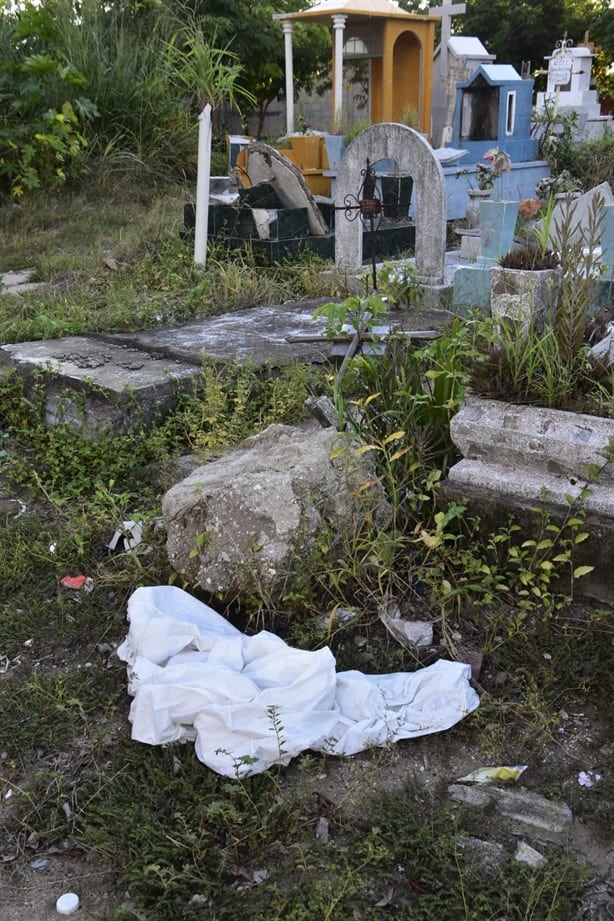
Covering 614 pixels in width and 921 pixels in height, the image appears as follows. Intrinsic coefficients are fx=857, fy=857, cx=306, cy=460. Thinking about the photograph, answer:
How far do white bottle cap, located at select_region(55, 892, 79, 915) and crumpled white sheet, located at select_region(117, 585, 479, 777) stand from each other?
49 cm

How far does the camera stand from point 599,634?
9.57 ft

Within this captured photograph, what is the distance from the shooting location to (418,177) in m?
6.48

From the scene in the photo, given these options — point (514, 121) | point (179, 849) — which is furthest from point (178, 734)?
point (514, 121)

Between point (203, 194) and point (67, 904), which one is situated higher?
point (203, 194)

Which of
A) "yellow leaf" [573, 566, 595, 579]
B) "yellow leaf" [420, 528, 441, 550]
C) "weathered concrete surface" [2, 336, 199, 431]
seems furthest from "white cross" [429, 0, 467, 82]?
"yellow leaf" [573, 566, 595, 579]

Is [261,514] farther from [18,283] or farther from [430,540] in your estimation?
[18,283]

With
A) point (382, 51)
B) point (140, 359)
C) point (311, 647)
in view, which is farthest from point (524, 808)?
point (382, 51)

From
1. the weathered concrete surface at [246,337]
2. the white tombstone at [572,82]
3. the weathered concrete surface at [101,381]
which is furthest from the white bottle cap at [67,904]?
the white tombstone at [572,82]

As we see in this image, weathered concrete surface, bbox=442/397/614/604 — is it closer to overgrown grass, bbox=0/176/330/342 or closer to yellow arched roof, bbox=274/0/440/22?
overgrown grass, bbox=0/176/330/342

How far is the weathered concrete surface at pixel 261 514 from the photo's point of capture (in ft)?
10.0

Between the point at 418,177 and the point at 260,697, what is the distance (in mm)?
4940

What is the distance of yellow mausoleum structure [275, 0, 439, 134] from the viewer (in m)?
13.3

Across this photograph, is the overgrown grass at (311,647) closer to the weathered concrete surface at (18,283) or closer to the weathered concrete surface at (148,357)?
the weathered concrete surface at (148,357)

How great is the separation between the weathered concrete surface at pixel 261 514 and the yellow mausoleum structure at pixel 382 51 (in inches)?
427
